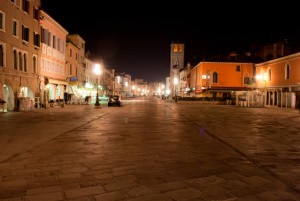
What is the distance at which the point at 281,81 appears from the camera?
39.4 m

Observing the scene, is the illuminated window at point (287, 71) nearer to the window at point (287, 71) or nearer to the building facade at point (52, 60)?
the window at point (287, 71)

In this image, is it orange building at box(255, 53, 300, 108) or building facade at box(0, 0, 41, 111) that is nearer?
building facade at box(0, 0, 41, 111)

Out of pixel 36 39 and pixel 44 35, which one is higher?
pixel 44 35

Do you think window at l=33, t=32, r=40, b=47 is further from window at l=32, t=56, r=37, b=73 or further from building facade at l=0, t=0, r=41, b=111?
window at l=32, t=56, r=37, b=73

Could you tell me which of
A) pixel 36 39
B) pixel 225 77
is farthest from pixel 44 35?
pixel 225 77

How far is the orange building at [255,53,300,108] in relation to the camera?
3581cm

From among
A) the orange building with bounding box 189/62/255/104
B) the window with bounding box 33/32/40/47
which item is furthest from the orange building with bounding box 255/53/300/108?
the window with bounding box 33/32/40/47

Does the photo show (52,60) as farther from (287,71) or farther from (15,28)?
(287,71)

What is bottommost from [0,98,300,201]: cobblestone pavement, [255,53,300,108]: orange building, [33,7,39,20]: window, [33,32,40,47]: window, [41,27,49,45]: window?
[0,98,300,201]: cobblestone pavement

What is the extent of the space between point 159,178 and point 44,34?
31214 mm

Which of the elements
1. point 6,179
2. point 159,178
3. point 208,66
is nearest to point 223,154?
point 159,178

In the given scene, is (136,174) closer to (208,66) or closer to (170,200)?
(170,200)

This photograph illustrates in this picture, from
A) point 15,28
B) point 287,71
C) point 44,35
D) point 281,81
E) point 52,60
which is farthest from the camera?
point 281,81

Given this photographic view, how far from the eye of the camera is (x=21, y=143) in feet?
32.7
